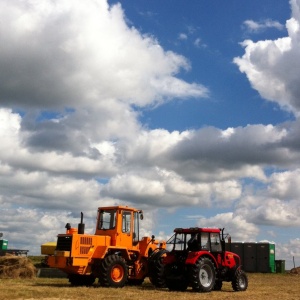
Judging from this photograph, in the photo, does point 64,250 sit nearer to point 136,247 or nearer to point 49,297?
point 136,247

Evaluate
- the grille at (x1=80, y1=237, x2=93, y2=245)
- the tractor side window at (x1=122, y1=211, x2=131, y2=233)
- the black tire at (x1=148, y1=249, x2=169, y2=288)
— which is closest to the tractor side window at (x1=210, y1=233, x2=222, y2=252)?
the black tire at (x1=148, y1=249, x2=169, y2=288)

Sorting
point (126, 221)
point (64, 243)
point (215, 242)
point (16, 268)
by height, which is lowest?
point (16, 268)

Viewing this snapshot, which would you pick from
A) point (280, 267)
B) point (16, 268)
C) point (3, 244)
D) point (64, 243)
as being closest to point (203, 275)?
point (64, 243)

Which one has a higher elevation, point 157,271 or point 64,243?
point 64,243

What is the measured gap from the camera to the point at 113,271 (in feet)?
65.6

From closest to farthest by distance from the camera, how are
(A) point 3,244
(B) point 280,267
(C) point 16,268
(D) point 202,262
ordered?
(D) point 202,262 < (C) point 16,268 < (B) point 280,267 < (A) point 3,244

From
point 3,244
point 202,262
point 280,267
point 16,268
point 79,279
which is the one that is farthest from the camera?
point 3,244

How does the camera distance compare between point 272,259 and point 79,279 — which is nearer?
point 79,279

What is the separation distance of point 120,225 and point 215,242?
4.04 meters

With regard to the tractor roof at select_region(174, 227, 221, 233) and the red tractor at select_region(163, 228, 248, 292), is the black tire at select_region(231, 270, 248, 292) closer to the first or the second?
the red tractor at select_region(163, 228, 248, 292)

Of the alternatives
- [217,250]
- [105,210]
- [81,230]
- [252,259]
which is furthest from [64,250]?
[252,259]

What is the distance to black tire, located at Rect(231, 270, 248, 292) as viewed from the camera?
2005 cm

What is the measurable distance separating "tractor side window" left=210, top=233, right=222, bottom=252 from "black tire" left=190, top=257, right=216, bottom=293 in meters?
0.89

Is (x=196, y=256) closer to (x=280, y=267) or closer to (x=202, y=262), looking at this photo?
(x=202, y=262)
